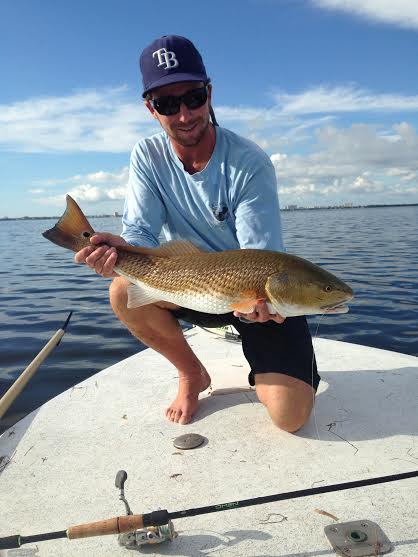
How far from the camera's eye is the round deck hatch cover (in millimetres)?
3441

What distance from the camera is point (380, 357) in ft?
16.9

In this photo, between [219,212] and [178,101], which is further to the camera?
[219,212]

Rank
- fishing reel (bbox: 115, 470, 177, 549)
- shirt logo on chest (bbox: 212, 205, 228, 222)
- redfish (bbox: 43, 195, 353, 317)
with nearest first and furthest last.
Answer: fishing reel (bbox: 115, 470, 177, 549) < redfish (bbox: 43, 195, 353, 317) < shirt logo on chest (bbox: 212, 205, 228, 222)

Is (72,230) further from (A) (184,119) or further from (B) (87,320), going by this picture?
(B) (87,320)

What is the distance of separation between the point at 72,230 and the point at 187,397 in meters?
1.69

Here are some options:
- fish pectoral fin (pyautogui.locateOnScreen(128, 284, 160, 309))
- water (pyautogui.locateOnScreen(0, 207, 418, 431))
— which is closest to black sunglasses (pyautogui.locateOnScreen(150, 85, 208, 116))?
fish pectoral fin (pyautogui.locateOnScreen(128, 284, 160, 309))

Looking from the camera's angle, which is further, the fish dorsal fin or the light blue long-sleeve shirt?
the light blue long-sleeve shirt

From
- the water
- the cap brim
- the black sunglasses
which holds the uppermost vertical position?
the cap brim

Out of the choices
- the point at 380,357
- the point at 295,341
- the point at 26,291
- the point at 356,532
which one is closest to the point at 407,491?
the point at 356,532

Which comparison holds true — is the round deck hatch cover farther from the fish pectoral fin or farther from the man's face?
Answer: the man's face

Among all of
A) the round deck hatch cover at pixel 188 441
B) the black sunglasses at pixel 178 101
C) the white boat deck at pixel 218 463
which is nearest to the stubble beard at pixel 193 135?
the black sunglasses at pixel 178 101

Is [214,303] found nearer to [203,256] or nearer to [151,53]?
[203,256]

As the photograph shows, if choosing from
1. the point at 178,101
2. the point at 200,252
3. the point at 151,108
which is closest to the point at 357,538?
the point at 200,252

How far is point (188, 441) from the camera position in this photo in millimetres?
3486
